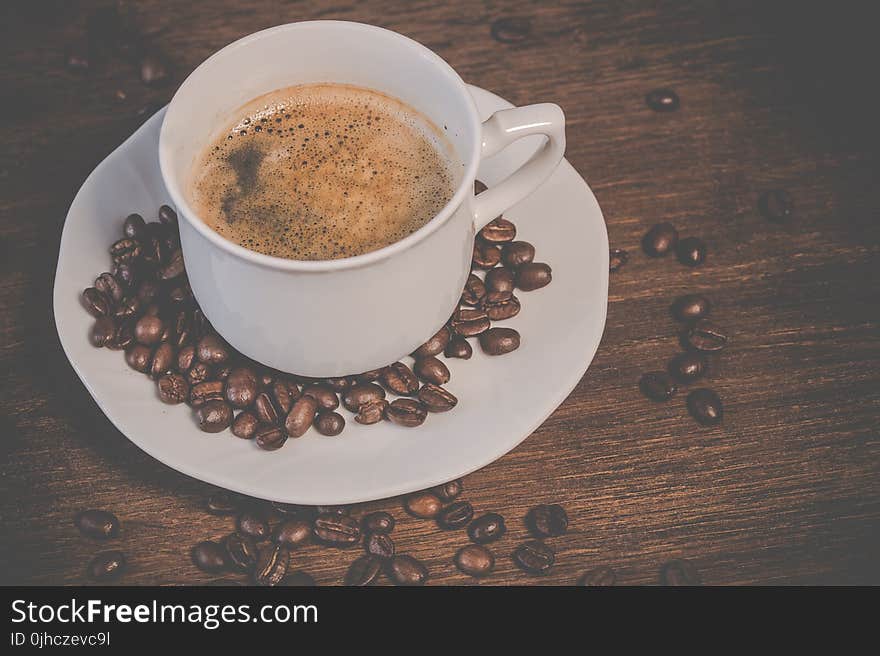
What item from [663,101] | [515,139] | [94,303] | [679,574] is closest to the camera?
[515,139]

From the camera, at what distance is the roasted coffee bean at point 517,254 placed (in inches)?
56.9

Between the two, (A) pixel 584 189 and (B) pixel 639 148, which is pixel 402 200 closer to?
(A) pixel 584 189

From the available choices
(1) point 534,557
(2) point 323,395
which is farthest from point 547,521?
(2) point 323,395

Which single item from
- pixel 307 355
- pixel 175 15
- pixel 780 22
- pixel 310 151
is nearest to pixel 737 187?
pixel 780 22

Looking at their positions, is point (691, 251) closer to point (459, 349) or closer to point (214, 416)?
point (459, 349)

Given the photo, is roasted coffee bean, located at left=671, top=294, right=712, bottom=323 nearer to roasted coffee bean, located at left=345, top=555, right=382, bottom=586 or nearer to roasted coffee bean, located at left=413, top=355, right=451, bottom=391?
roasted coffee bean, located at left=413, top=355, right=451, bottom=391

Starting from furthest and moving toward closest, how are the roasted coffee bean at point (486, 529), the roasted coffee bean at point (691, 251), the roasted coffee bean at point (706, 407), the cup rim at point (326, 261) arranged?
1. the roasted coffee bean at point (691, 251)
2. the roasted coffee bean at point (706, 407)
3. the roasted coffee bean at point (486, 529)
4. the cup rim at point (326, 261)

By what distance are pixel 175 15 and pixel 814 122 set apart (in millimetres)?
1272

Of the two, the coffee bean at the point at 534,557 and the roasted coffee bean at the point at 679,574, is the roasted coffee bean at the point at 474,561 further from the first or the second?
the roasted coffee bean at the point at 679,574

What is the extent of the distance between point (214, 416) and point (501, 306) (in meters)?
0.43

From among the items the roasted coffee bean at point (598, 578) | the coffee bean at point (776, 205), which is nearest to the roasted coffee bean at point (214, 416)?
the roasted coffee bean at point (598, 578)

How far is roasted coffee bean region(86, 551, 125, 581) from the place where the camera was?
1.42 m

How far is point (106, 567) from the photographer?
1.42 metres

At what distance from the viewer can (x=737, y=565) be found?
1.47 metres
